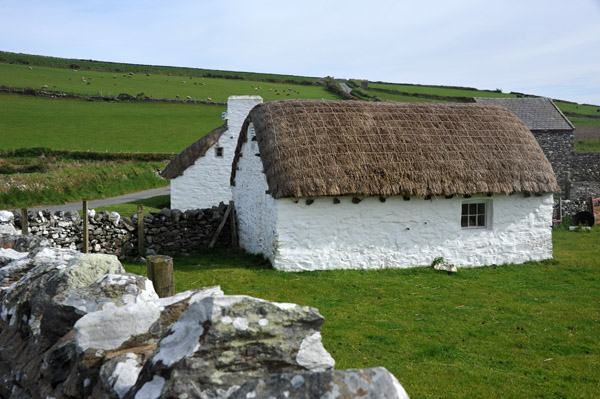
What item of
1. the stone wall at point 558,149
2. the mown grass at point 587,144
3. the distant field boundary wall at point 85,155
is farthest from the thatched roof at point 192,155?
the mown grass at point 587,144

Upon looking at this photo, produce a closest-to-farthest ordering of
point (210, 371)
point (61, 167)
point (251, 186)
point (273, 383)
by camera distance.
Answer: point (273, 383), point (210, 371), point (251, 186), point (61, 167)

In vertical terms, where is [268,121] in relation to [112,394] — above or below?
above

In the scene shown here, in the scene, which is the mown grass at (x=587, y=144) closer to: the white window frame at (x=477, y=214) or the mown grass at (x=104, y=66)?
the white window frame at (x=477, y=214)

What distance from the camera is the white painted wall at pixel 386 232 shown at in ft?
39.8

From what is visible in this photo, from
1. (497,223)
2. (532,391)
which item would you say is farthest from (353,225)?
(532,391)

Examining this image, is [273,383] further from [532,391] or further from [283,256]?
[283,256]

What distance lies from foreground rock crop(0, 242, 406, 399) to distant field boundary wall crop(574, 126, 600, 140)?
55.2m

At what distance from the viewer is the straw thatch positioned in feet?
39.8

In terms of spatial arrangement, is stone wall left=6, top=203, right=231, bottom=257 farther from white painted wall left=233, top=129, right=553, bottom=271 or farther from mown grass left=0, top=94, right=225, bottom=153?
mown grass left=0, top=94, right=225, bottom=153

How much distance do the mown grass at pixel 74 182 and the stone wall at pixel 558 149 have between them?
24.9m

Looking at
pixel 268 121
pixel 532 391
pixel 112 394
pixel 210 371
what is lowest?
pixel 532 391

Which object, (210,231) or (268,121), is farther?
(210,231)

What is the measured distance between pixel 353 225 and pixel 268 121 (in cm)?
362

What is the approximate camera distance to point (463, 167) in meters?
13.0
